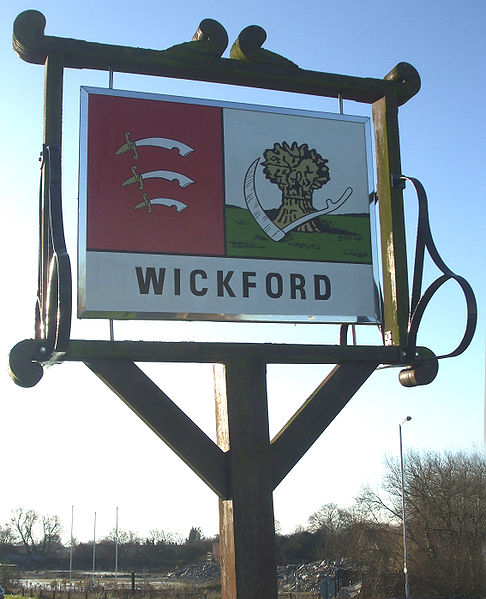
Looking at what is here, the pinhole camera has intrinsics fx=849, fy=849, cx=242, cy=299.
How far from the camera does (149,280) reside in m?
6.00

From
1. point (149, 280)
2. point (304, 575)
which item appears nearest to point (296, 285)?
point (149, 280)

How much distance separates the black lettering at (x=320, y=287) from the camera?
6422 millimetres

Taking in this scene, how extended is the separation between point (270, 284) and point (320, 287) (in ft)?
1.34

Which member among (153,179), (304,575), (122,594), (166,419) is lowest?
(122,594)

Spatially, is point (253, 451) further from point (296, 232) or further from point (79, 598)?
point (79, 598)

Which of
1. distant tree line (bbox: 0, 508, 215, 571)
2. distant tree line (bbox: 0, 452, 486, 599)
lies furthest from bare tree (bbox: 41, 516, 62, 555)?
distant tree line (bbox: 0, 452, 486, 599)

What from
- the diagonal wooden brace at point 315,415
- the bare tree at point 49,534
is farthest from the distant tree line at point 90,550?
the diagonal wooden brace at point 315,415

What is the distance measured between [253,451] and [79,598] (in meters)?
40.5

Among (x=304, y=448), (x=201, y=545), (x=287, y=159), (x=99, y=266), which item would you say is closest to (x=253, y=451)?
(x=304, y=448)

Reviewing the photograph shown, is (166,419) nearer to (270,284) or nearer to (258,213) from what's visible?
(270,284)

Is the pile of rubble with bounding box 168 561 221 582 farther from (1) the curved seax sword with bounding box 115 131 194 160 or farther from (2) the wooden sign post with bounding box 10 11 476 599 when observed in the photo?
(1) the curved seax sword with bounding box 115 131 194 160

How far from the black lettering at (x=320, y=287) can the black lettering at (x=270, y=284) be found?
11.1 inches

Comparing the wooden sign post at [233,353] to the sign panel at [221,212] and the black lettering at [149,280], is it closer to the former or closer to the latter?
the sign panel at [221,212]

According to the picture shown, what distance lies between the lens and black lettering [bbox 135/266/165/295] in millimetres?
5973
